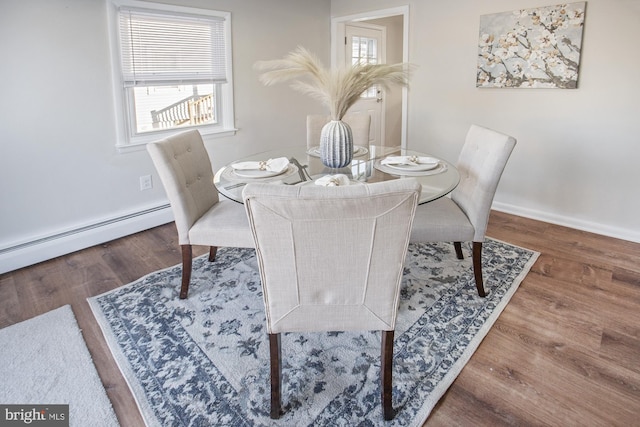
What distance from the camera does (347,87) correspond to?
2154 mm

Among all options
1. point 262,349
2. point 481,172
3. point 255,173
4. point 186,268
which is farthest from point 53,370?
point 481,172

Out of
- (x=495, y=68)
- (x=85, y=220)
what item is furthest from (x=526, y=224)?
(x=85, y=220)

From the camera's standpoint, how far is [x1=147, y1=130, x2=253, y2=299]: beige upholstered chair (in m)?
2.08

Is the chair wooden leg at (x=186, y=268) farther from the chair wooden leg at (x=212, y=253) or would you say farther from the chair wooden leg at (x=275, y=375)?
the chair wooden leg at (x=275, y=375)

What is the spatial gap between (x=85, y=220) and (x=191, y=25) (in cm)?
177

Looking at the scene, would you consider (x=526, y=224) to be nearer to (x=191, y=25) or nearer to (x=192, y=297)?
(x=192, y=297)

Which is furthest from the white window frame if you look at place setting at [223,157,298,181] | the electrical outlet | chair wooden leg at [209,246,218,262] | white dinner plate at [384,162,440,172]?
white dinner plate at [384,162,440,172]

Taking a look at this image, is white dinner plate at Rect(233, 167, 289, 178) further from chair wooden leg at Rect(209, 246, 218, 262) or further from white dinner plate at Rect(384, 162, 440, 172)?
chair wooden leg at Rect(209, 246, 218, 262)

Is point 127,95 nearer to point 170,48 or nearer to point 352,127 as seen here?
point 170,48

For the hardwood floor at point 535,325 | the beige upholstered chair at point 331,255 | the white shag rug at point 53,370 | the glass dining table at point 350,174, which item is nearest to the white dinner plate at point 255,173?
the glass dining table at point 350,174

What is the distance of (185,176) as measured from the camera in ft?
7.25

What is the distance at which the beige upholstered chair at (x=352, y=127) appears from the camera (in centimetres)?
329

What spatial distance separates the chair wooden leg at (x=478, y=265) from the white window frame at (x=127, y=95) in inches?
97.2

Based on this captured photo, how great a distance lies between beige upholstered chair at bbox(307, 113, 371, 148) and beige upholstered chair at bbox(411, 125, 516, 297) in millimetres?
1131
